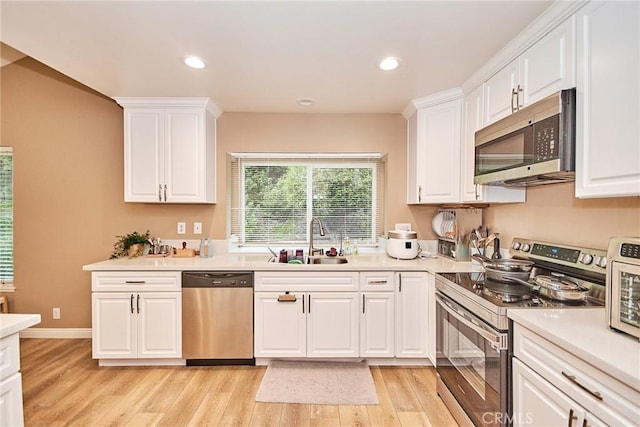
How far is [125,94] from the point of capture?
9.33 feet

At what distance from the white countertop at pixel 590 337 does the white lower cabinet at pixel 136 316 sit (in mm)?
2434

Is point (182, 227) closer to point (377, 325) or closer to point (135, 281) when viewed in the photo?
point (135, 281)

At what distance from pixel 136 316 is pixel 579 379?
2860 mm

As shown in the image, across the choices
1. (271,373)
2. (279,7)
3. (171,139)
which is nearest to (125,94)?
(171,139)

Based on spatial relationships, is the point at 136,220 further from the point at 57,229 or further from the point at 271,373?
the point at 271,373

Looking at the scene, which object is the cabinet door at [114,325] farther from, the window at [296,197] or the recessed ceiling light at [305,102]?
the recessed ceiling light at [305,102]

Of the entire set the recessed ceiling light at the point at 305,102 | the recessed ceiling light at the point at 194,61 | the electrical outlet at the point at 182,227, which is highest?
the recessed ceiling light at the point at 194,61

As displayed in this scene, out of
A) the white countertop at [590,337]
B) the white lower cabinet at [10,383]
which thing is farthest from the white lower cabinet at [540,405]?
the white lower cabinet at [10,383]

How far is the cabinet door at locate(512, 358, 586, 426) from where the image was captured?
1.15 m

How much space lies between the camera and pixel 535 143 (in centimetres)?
163

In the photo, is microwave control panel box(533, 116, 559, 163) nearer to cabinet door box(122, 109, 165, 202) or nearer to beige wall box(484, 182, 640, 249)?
beige wall box(484, 182, 640, 249)

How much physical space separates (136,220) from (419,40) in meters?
3.03

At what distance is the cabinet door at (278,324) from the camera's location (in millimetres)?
2670

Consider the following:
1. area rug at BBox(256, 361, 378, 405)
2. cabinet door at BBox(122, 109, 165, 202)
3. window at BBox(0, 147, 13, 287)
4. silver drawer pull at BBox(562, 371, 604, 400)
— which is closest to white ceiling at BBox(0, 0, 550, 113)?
cabinet door at BBox(122, 109, 165, 202)
